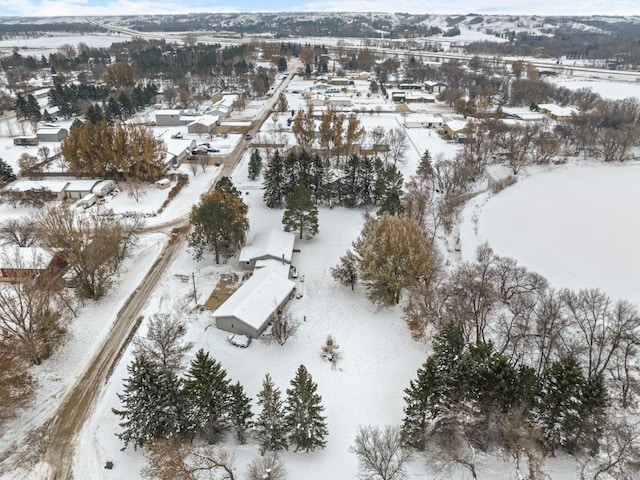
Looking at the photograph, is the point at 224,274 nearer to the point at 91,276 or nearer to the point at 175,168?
the point at 91,276

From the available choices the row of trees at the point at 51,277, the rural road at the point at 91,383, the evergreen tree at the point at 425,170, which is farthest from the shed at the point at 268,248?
the evergreen tree at the point at 425,170

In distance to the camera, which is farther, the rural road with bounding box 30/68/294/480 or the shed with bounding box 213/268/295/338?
the shed with bounding box 213/268/295/338

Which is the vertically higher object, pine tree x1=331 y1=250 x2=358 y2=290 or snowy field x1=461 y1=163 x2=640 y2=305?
pine tree x1=331 y1=250 x2=358 y2=290

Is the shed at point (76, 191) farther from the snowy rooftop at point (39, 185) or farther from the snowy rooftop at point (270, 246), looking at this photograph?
the snowy rooftop at point (270, 246)

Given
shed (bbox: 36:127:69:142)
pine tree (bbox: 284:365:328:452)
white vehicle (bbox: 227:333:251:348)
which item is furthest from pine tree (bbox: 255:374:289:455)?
shed (bbox: 36:127:69:142)

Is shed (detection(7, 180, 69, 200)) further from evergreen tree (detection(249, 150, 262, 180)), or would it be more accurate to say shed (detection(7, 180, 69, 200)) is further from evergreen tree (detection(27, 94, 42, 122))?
evergreen tree (detection(27, 94, 42, 122))

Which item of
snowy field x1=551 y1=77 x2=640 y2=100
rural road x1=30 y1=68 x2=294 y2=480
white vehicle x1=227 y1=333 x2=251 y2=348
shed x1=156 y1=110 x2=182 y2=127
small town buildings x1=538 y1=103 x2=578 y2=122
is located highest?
snowy field x1=551 y1=77 x2=640 y2=100

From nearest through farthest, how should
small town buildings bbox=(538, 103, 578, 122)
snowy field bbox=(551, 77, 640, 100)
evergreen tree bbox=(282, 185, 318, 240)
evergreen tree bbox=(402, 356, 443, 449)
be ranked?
1. evergreen tree bbox=(402, 356, 443, 449)
2. evergreen tree bbox=(282, 185, 318, 240)
3. small town buildings bbox=(538, 103, 578, 122)
4. snowy field bbox=(551, 77, 640, 100)
